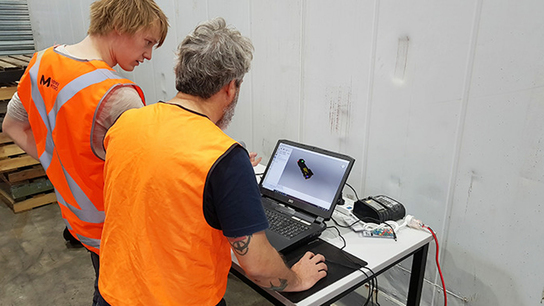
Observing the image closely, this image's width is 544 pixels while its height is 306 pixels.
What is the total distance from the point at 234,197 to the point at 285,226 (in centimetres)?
62

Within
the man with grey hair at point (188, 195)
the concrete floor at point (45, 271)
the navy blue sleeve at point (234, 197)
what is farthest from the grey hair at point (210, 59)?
the concrete floor at point (45, 271)

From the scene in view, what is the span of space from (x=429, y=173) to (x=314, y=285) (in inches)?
29.1

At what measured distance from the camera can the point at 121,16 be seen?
1.39 metres

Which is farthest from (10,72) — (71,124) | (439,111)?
(439,111)

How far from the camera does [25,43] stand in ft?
16.0

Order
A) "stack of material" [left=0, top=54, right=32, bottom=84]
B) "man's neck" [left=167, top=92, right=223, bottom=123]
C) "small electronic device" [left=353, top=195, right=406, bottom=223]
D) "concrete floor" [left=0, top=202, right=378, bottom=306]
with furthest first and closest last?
→ "stack of material" [left=0, top=54, right=32, bottom=84] < "concrete floor" [left=0, top=202, right=378, bottom=306] < "small electronic device" [left=353, top=195, right=406, bottom=223] < "man's neck" [left=167, top=92, right=223, bottom=123]

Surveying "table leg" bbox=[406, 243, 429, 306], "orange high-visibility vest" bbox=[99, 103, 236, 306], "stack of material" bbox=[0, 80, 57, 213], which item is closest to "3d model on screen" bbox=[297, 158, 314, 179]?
"table leg" bbox=[406, 243, 429, 306]

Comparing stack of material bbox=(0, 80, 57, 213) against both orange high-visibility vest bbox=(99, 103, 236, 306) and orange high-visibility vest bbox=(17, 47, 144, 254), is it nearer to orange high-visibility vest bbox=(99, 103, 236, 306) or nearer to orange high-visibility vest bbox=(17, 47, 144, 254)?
orange high-visibility vest bbox=(17, 47, 144, 254)

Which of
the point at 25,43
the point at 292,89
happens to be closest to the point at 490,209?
the point at 292,89

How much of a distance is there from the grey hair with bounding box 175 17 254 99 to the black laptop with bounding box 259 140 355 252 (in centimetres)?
63

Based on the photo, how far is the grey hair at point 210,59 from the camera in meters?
1.00

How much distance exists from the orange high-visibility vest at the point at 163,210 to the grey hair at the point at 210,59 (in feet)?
0.28

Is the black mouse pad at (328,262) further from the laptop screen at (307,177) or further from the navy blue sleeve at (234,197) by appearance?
the navy blue sleeve at (234,197)

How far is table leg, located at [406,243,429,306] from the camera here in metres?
1.51
